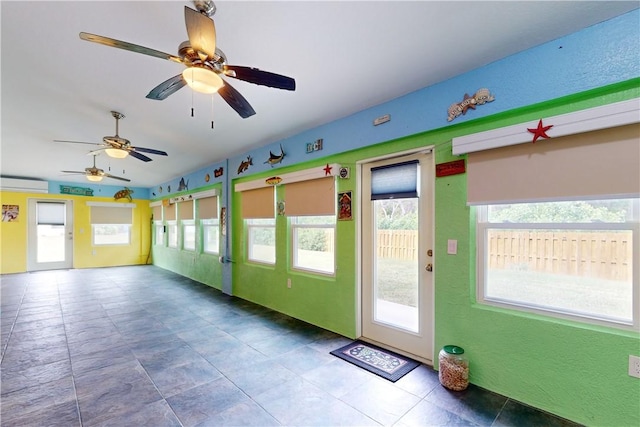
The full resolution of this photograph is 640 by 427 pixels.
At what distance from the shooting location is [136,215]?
9.23 metres

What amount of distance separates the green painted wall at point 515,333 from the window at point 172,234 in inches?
239

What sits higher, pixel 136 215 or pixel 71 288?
pixel 136 215

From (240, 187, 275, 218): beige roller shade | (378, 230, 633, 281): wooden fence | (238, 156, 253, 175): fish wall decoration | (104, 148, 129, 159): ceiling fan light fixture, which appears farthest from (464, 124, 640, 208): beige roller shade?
(104, 148, 129, 159): ceiling fan light fixture

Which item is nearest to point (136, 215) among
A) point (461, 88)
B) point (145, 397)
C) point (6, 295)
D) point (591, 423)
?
point (6, 295)

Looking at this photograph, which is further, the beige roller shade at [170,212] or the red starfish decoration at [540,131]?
the beige roller shade at [170,212]

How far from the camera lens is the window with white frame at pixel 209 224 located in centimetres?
598

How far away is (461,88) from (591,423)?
2588 millimetres

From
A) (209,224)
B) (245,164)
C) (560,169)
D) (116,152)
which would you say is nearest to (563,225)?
(560,169)

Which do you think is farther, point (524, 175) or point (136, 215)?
point (136, 215)

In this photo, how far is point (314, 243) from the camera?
394cm

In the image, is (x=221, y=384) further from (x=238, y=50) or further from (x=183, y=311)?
(x=238, y=50)

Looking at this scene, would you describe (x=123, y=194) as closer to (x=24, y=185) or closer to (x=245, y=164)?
(x=24, y=185)

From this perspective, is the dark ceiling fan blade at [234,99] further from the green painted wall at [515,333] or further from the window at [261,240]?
the window at [261,240]

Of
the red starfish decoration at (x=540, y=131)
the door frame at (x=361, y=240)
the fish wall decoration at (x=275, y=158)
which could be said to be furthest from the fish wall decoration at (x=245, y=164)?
the red starfish decoration at (x=540, y=131)
